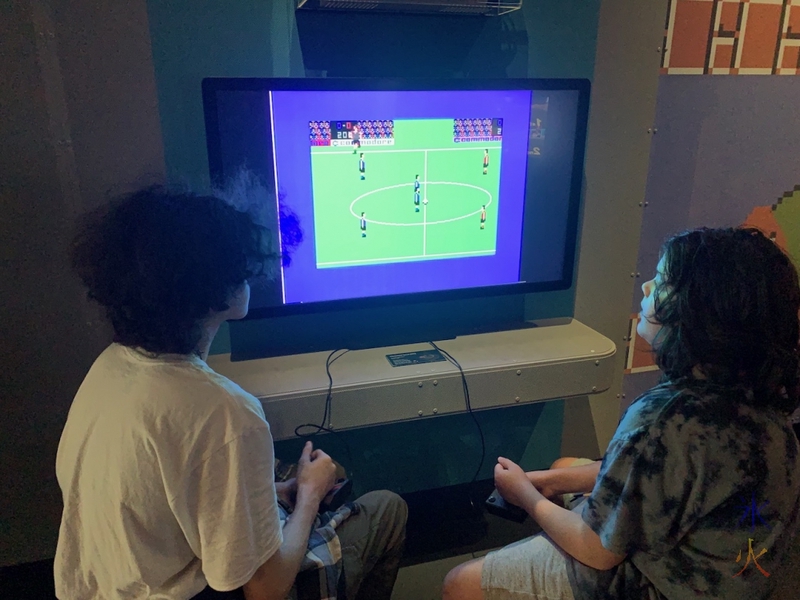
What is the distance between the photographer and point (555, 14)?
1.73m

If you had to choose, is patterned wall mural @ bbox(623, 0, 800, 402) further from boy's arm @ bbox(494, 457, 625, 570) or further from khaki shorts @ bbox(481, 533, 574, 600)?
khaki shorts @ bbox(481, 533, 574, 600)

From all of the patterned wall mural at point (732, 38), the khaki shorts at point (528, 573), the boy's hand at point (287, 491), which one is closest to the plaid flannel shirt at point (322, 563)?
the boy's hand at point (287, 491)

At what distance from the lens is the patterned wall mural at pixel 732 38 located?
6.25 ft

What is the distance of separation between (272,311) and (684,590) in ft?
3.70

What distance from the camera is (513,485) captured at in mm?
1427

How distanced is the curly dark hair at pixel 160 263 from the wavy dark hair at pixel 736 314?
801mm

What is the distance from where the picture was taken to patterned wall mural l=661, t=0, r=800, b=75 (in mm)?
1904

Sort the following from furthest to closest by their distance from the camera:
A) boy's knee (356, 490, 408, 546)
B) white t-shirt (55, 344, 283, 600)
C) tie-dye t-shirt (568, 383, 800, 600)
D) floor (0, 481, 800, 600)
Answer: floor (0, 481, 800, 600)
boy's knee (356, 490, 408, 546)
tie-dye t-shirt (568, 383, 800, 600)
white t-shirt (55, 344, 283, 600)

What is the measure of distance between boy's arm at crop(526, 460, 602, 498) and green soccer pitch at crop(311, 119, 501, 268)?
2.13 feet

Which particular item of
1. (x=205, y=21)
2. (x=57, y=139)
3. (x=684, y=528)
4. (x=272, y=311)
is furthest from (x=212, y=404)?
(x=205, y=21)

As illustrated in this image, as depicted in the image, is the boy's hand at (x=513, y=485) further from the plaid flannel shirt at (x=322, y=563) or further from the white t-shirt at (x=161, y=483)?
the white t-shirt at (x=161, y=483)

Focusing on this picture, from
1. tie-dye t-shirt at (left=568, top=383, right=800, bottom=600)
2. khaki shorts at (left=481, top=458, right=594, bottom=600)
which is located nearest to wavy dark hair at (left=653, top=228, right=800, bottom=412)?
tie-dye t-shirt at (left=568, top=383, right=800, bottom=600)

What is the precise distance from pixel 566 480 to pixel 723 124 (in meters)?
1.37

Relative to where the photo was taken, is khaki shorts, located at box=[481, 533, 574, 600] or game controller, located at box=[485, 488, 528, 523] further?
game controller, located at box=[485, 488, 528, 523]
